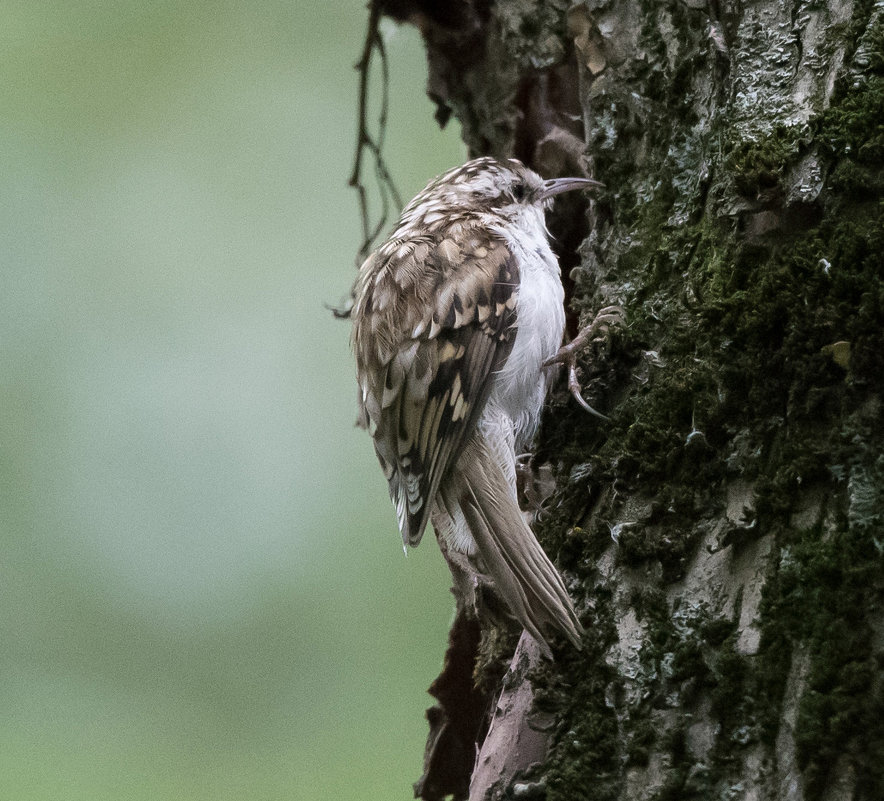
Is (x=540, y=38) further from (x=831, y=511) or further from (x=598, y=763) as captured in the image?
(x=598, y=763)

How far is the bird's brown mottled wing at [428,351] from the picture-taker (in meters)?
2.07

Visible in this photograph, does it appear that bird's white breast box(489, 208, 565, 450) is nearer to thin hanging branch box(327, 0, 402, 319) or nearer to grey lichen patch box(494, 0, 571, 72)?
grey lichen patch box(494, 0, 571, 72)

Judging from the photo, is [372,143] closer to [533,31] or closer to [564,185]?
[533,31]

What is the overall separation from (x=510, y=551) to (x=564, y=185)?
93 centimetres

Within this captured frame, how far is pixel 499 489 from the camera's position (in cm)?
197

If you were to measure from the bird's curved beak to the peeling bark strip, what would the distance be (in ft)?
0.20

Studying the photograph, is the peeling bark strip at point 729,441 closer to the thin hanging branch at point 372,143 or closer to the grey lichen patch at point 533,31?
the grey lichen patch at point 533,31

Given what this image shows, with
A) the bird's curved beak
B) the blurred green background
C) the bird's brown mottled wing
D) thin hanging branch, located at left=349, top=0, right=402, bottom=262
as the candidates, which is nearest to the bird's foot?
the bird's brown mottled wing

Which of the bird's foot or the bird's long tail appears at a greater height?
the bird's foot

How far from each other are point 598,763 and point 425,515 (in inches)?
25.6

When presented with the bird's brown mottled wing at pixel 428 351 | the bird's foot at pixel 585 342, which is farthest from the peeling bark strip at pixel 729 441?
the bird's brown mottled wing at pixel 428 351

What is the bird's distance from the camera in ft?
6.70

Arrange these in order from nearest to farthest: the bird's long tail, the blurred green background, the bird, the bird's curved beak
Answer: the bird's long tail < the bird < the bird's curved beak < the blurred green background

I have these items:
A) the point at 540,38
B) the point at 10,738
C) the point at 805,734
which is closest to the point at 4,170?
the point at 10,738
